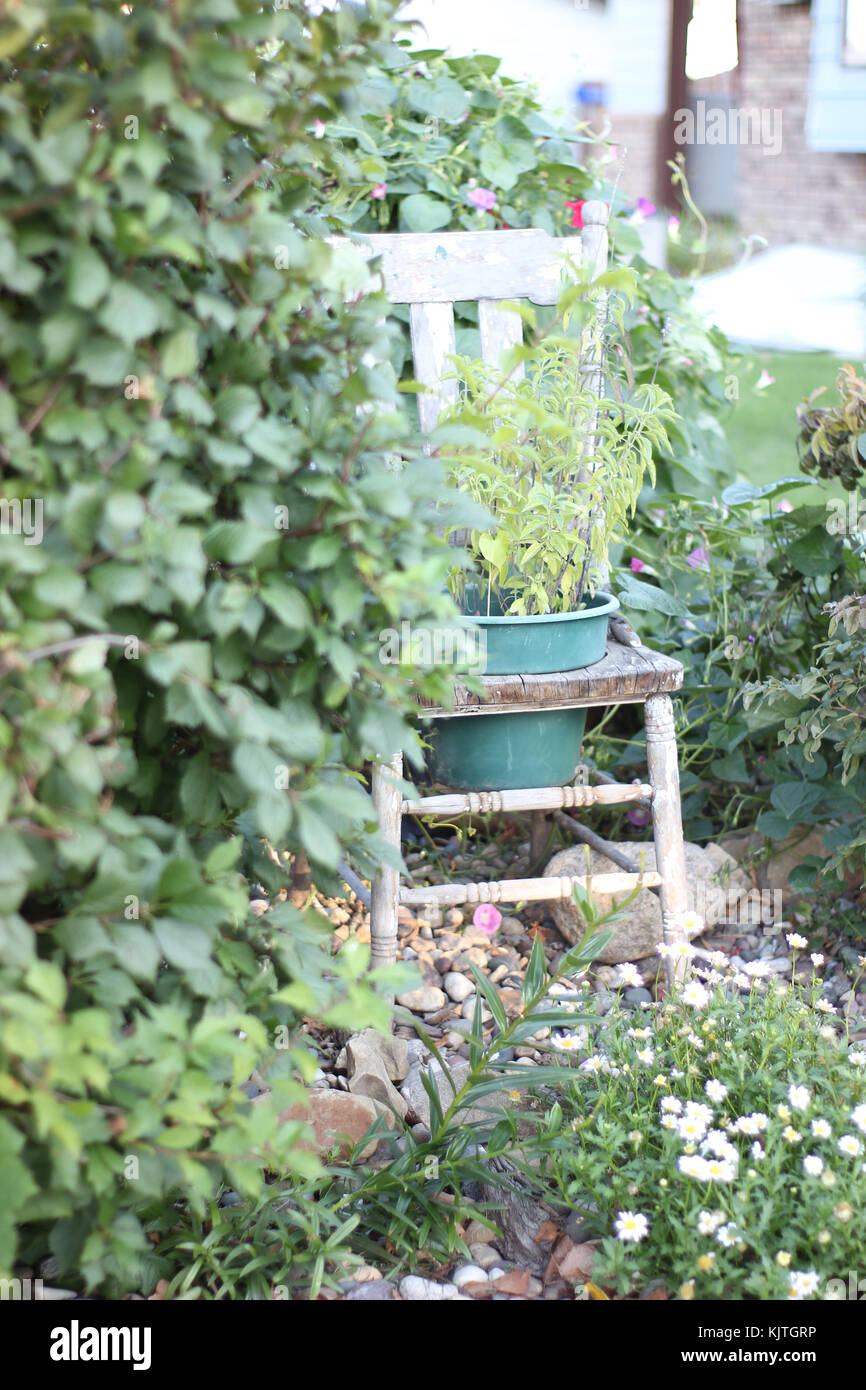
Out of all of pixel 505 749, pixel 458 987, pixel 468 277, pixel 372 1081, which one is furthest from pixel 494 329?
pixel 372 1081

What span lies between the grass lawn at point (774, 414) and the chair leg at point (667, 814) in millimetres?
3131

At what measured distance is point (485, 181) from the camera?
8.00 ft

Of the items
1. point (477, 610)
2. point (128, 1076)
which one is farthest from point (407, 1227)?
point (477, 610)

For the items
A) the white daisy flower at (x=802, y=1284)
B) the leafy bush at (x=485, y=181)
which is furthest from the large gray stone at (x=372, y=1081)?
the leafy bush at (x=485, y=181)

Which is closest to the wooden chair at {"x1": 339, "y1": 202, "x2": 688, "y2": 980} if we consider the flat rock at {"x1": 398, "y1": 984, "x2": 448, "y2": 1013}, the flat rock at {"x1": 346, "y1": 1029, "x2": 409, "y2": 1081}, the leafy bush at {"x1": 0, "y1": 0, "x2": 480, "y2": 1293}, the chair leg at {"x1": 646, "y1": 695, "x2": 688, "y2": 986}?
the chair leg at {"x1": 646, "y1": 695, "x2": 688, "y2": 986}

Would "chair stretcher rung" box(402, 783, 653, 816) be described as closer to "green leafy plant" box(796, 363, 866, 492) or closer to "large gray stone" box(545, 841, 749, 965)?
"large gray stone" box(545, 841, 749, 965)

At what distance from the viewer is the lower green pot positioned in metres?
1.83

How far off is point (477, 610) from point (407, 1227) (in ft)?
2.83

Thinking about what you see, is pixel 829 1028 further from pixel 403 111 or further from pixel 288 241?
pixel 403 111

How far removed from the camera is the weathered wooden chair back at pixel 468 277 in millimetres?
1940

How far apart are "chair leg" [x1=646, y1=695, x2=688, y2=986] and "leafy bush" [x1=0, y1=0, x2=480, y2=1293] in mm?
770

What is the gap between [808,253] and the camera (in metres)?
8.80

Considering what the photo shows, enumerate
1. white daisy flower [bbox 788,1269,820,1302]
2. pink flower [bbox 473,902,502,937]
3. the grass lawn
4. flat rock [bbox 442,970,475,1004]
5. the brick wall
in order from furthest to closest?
1. the brick wall
2. the grass lawn
3. flat rock [bbox 442,970,475,1004]
4. pink flower [bbox 473,902,502,937]
5. white daisy flower [bbox 788,1269,820,1302]
